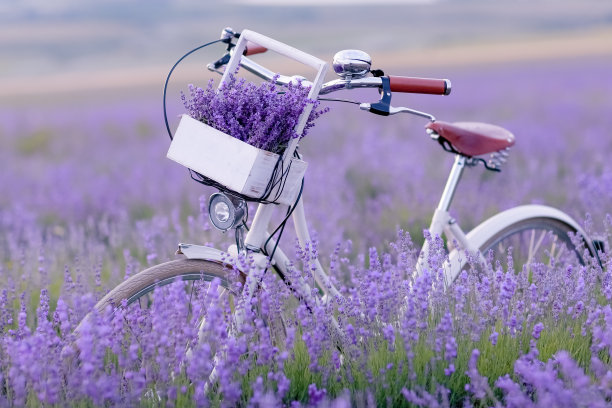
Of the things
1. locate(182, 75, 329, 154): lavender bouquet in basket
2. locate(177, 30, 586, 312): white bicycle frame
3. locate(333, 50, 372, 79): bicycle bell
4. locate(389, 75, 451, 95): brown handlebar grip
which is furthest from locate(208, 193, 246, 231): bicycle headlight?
locate(389, 75, 451, 95): brown handlebar grip

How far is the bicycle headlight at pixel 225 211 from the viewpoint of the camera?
9.12 ft

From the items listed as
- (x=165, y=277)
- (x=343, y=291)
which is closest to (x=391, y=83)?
(x=165, y=277)

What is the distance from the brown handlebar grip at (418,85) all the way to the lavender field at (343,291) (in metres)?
0.69

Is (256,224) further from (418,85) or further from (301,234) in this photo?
(418,85)

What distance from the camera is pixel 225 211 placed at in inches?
111

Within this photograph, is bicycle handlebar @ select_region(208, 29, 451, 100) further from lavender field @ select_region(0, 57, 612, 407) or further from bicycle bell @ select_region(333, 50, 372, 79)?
lavender field @ select_region(0, 57, 612, 407)

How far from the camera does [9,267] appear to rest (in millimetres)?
5004

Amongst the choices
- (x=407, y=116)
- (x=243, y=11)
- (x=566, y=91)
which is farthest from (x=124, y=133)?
(x=243, y=11)

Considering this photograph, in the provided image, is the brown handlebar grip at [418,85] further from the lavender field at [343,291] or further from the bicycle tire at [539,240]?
the bicycle tire at [539,240]

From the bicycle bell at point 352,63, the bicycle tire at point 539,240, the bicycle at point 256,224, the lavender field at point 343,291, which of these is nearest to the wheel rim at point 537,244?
the bicycle tire at point 539,240

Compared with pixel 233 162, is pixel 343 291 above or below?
below

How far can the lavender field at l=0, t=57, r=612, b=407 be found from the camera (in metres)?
2.53

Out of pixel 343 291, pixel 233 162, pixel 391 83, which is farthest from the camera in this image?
pixel 343 291

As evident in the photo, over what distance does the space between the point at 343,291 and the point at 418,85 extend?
144 centimetres
